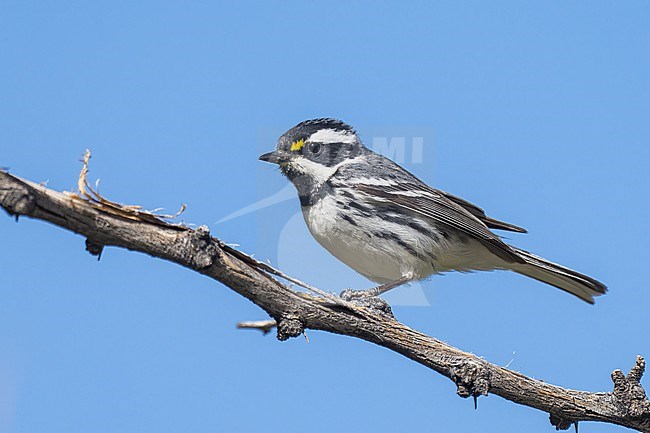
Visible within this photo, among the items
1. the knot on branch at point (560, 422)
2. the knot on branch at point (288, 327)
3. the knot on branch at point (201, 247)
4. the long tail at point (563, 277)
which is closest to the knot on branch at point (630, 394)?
the knot on branch at point (560, 422)

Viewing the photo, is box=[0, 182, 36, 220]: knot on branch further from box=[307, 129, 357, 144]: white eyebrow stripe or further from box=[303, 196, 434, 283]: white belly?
box=[307, 129, 357, 144]: white eyebrow stripe

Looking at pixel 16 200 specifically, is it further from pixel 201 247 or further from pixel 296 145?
pixel 296 145

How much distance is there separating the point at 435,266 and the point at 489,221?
3.32ft

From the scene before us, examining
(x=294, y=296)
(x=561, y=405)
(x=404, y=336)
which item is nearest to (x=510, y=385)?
(x=561, y=405)

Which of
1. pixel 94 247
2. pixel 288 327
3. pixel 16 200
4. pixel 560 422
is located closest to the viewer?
pixel 16 200

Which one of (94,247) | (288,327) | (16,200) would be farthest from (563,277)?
(16,200)

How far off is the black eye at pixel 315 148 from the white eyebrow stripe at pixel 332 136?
39mm

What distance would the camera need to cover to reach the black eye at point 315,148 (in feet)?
26.3

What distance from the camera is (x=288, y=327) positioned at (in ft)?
16.3

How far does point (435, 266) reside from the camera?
8.11 m

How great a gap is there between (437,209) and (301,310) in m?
3.35

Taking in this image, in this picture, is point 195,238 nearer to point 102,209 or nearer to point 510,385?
point 102,209

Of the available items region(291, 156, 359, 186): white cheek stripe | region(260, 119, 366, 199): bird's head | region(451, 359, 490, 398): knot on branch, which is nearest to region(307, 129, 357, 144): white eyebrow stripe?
region(260, 119, 366, 199): bird's head

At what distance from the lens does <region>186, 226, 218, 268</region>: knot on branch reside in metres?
4.41
